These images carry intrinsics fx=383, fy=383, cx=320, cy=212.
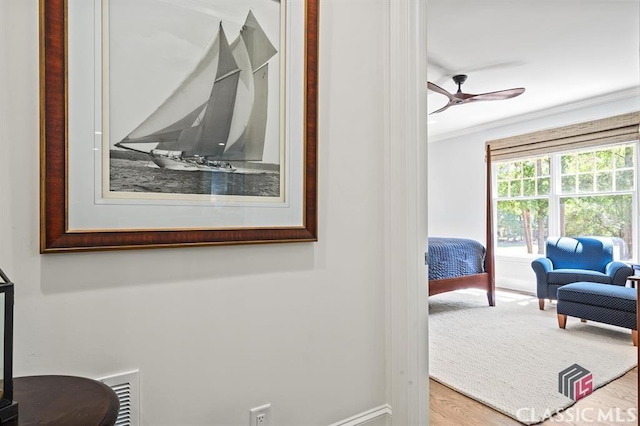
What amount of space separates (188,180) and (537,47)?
3.28 meters

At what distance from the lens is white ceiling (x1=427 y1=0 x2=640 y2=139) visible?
8.71ft

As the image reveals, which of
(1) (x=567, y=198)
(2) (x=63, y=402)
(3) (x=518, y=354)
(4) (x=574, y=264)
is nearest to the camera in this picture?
(2) (x=63, y=402)

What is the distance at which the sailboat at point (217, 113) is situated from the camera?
1.21 meters

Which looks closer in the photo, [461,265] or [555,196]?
[461,265]

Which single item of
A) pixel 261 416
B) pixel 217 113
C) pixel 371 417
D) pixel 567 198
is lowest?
pixel 371 417

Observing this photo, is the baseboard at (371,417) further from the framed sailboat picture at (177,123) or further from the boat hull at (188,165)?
the boat hull at (188,165)

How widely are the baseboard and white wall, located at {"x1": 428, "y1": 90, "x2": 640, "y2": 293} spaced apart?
4.55m

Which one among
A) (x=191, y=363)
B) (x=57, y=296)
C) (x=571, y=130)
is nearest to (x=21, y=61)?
(x=57, y=296)

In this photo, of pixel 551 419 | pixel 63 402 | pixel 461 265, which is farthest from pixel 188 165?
pixel 461 265

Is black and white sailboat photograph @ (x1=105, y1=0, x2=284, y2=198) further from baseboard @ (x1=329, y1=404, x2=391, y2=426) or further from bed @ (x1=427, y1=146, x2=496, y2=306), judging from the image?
bed @ (x1=427, y1=146, x2=496, y2=306)

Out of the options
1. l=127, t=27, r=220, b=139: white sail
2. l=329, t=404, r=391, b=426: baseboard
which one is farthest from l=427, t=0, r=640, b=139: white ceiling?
l=329, t=404, r=391, b=426: baseboard

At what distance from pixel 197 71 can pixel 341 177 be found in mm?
669

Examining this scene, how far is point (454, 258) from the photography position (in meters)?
4.36

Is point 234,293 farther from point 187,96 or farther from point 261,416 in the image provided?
point 187,96
